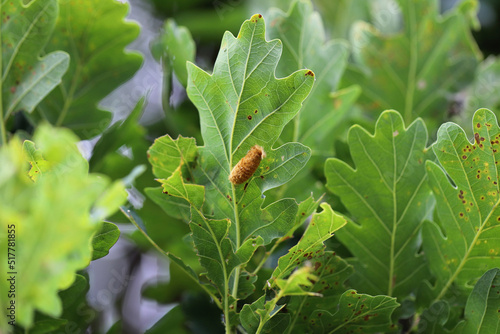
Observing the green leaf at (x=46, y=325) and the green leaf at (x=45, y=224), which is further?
the green leaf at (x=46, y=325)

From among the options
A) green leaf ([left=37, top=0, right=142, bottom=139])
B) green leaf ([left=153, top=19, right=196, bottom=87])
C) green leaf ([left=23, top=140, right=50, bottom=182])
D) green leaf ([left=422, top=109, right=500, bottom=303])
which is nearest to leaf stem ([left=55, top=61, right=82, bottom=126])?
green leaf ([left=37, top=0, right=142, bottom=139])

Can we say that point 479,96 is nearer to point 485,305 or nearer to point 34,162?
point 485,305

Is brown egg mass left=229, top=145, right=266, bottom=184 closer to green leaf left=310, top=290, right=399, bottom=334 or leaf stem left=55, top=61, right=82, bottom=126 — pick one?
green leaf left=310, top=290, right=399, bottom=334

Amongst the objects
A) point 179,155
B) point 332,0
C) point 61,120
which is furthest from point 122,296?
point 332,0

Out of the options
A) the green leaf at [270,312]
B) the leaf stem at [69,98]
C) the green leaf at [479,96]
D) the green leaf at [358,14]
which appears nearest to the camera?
the green leaf at [270,312]

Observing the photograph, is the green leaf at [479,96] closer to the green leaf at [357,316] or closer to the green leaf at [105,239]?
the green leaf at [357,316]

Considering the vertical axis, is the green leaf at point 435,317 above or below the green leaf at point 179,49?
below

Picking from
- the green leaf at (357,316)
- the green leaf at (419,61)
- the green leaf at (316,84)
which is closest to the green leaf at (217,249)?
the green leaf at (357,316)
